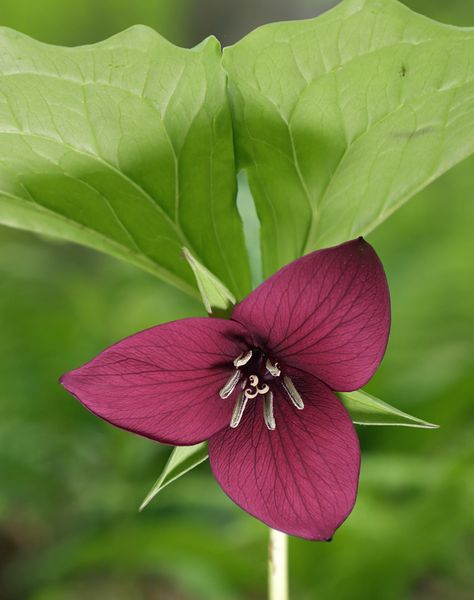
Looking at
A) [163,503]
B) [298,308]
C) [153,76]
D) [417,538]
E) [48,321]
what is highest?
[153,76]

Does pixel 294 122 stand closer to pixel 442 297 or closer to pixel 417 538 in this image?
pixel 417 538

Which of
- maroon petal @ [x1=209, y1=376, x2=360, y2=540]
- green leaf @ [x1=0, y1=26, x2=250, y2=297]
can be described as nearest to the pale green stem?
maroon petal @ [x1=209, y1=376, x2=360, y2=540]

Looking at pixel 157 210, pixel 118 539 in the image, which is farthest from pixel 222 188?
pixel 118 539

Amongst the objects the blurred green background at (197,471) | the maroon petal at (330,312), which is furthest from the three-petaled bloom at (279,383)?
the blurred green background at (197,471)

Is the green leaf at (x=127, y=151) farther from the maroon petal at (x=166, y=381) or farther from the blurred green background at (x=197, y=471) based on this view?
the blurred green background at (x=197, y=471)

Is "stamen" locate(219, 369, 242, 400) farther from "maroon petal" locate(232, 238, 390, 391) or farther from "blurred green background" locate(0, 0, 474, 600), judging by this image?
"blurred green background" locate(0, 0, 474, 600)
